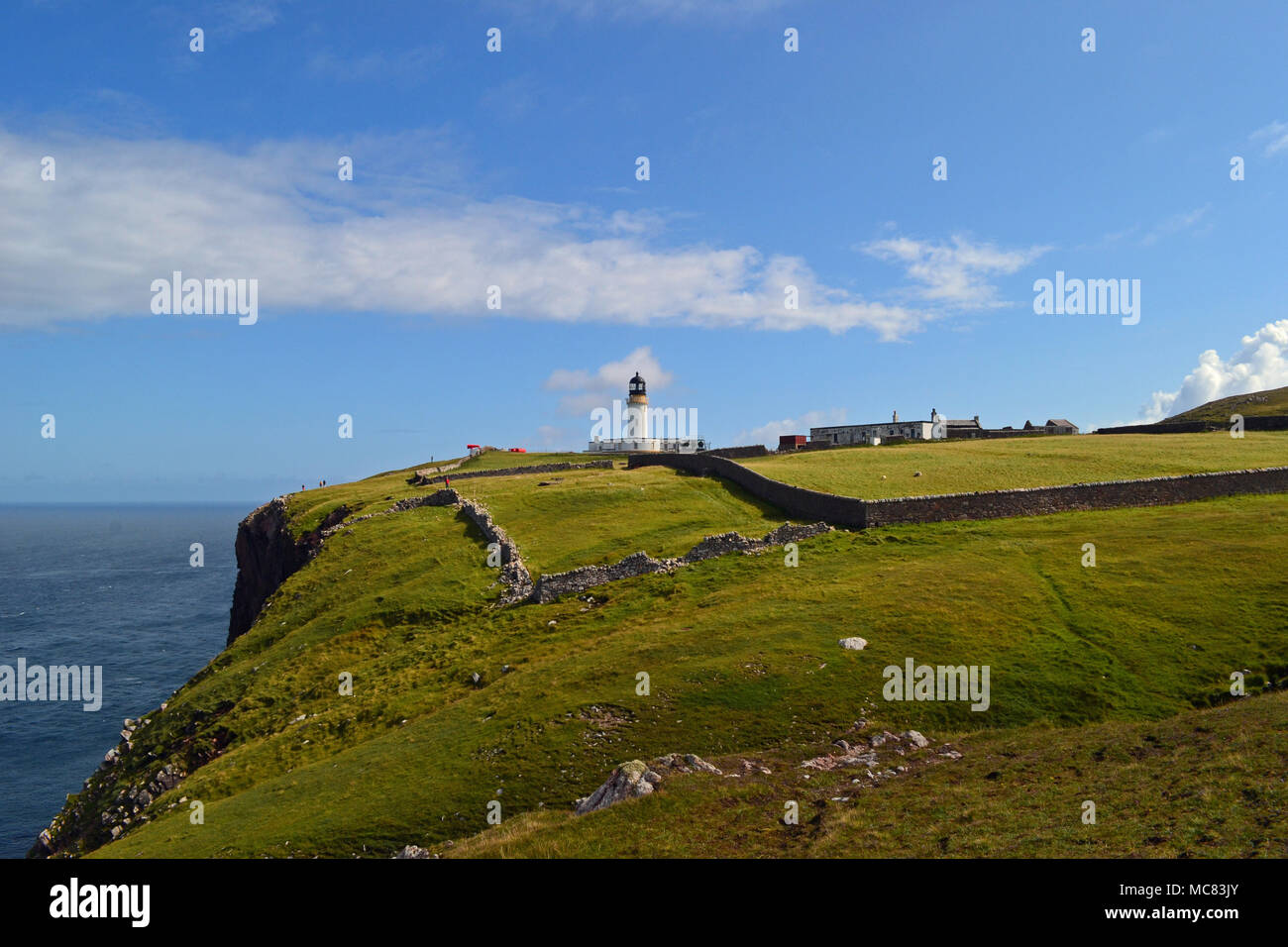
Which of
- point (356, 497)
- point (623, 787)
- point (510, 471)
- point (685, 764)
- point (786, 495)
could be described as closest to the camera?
point (623, 787)

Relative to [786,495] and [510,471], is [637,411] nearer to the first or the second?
[510,471]

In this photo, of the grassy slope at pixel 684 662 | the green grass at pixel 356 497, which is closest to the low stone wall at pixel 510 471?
the green grass at pixel 356 497

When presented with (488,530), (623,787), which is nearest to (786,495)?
(488,530)

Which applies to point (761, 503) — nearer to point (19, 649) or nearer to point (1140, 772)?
point (1140, 772)

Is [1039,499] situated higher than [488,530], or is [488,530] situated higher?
[1039,499]

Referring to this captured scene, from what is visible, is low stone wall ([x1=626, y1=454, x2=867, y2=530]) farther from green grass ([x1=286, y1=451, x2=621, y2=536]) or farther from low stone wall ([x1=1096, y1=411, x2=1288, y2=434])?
low stone wall ([x1=1096, y1=411, x2=1288, y2=434])
